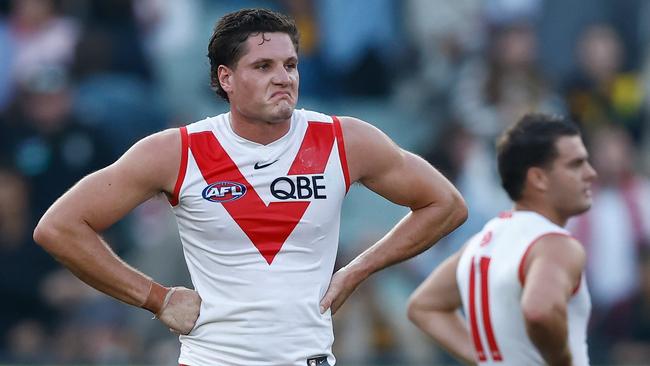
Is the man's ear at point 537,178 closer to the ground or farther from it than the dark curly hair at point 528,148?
closer to the ground

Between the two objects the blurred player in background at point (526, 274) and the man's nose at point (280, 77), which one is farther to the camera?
the blurred player in background at point (526, 274)

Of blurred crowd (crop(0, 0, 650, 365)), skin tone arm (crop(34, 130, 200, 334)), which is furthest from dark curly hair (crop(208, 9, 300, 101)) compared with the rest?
blurred crowd (crop(0, 0, 650, 365))

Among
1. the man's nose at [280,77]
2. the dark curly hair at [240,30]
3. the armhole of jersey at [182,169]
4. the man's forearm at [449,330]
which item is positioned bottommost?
the man's forearm at [449,330]

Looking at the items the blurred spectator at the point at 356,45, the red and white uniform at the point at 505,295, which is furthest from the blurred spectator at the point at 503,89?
the red and white uniform at the point at 505,295

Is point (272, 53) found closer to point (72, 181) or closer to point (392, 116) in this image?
point (72, 181)

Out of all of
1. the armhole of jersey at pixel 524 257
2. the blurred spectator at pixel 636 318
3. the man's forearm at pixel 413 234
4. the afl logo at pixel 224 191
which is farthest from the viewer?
the blurred spectator at pixel 636 318

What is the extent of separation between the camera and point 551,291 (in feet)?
20.7

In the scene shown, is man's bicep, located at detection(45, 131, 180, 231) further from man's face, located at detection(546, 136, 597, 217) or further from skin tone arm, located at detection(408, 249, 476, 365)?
man's face, located at detection(546, 136, 597, 217)

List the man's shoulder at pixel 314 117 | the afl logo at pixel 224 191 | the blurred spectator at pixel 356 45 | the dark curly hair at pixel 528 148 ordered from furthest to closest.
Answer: the blurred spectator at pixel 356 45 → the dark curly hair at pixel 528 148 → the man's shoulder at pixel 314 117 → the afl logo at pixel 224 191

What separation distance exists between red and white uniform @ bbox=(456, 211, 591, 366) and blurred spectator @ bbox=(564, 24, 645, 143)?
21.3ft

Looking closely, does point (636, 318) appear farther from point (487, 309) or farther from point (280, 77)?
point (280, 77)

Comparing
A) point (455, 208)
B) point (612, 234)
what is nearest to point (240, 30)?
point (455, 208)

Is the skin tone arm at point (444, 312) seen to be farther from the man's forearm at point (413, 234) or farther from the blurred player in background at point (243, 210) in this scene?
the blurred player in background at point (243, 210)

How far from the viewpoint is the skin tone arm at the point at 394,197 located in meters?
6.30
